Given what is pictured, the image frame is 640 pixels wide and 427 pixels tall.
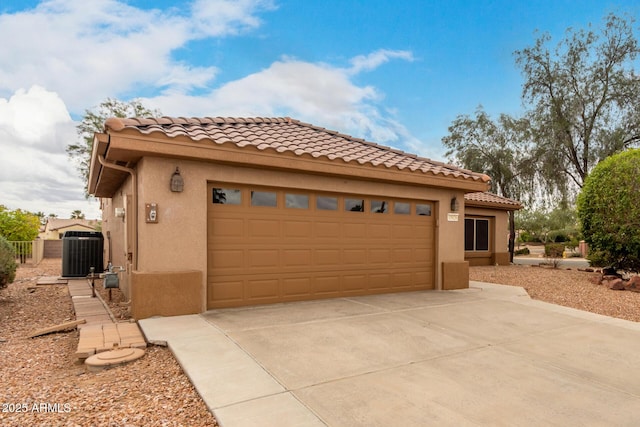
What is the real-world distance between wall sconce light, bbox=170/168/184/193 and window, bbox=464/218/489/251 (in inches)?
535

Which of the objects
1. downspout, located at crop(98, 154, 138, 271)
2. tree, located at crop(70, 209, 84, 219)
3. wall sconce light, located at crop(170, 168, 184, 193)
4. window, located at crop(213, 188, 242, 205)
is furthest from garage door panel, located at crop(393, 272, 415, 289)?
tree, located at crop(70, 209, 84, 219)

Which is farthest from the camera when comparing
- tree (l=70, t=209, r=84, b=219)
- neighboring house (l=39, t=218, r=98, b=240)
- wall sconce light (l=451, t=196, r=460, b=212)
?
tree (l=70, t=209, r=84, b=219)

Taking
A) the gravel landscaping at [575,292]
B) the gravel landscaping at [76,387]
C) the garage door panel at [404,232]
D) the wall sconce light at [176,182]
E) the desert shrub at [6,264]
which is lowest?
the gravel landscaping at [575,292]

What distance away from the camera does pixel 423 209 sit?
8.87 m

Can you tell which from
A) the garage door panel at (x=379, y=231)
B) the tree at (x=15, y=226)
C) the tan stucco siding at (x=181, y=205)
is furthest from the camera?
the tree at (x=15, y=226)

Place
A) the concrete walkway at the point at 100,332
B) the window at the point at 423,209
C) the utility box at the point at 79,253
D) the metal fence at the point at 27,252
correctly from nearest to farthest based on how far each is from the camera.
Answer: the concrete walkway at the point at 100,332, the window at the point at 423,209, the utility box at the point at 79,253, the metal fence at the point at 27,252

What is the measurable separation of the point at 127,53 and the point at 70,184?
683 inches

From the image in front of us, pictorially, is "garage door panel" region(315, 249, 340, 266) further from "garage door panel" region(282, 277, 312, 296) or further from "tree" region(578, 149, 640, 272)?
"tree" region(578, 149, 640, 272)

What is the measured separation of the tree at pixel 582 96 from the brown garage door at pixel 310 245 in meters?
13.1

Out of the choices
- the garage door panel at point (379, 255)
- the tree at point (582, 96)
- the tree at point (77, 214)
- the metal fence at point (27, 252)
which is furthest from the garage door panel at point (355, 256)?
the tree at point (77, 214)

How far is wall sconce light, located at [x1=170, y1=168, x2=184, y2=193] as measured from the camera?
5.81 m

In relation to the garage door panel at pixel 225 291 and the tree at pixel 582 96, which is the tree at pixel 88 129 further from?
the tree at pixel 582 96

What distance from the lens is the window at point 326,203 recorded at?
24.3 feet

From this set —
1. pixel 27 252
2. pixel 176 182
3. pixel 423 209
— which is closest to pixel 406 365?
pixel 176 182
